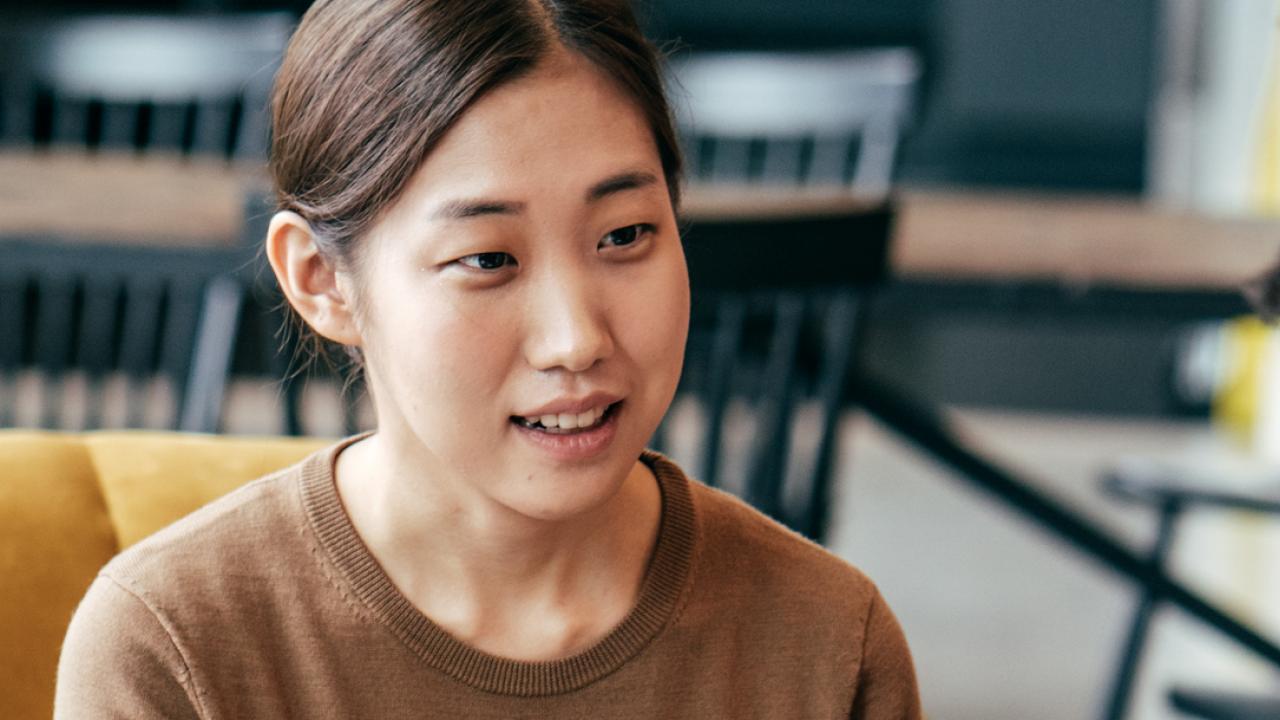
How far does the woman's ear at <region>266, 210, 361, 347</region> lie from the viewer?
843 millimetres

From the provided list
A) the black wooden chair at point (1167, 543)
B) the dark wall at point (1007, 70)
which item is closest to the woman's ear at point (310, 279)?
the black wooden chair at point (1167, 543)

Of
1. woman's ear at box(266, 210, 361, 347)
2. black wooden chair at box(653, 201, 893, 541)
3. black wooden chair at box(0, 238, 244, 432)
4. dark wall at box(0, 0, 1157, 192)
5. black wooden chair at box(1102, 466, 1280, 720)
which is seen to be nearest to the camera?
woman's ear at box(266, 210, 361, 347)

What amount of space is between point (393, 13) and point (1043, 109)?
4465 millimetres

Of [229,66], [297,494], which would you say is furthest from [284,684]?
[229,66]

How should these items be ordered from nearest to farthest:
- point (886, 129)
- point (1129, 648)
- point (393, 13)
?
point (393, 13), point (1129, 648), point (886, 129)

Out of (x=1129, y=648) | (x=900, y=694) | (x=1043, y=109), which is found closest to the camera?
(x=900, y=694)

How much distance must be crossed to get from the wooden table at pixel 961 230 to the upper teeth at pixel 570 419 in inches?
38.7

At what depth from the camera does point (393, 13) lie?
773mm

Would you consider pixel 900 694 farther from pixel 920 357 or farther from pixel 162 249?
pixel 920 357

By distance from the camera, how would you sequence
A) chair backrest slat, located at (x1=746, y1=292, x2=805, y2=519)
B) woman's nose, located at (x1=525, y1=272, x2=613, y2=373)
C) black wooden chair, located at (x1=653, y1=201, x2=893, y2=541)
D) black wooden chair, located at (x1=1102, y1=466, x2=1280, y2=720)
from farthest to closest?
black wooden chair, located at (x1=1102, y1=466, x2=1280, y2=720), chair backrest slat, located at (x1=746, y1=292, x2=805, y2=519), black wooden chair, located at (x1=653, y1=201, x2=893, y2=541), woman's nose, located at (x1=525, y1=272, x2=613, y2=373)

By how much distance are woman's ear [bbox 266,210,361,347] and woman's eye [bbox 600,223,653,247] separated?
16cm

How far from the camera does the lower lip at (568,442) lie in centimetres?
77

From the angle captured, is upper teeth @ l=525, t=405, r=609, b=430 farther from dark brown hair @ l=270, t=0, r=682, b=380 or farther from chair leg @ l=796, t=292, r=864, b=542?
chair leg @ l=796, t=292, r=864, b=542

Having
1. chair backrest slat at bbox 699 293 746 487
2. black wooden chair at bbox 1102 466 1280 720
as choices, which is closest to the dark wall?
black wooden chair at bbox 1102 466 1280 720
